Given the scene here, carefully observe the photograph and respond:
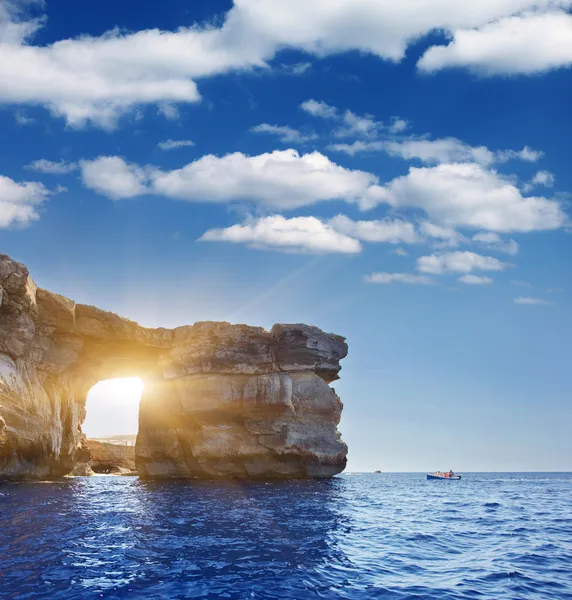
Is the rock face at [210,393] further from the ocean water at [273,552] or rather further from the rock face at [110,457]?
the rock face at [110,457]

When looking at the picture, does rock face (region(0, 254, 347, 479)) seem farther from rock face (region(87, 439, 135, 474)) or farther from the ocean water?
rock face (region(87, 439, 135, 474))

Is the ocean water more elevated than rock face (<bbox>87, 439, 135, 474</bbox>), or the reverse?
the ocean water

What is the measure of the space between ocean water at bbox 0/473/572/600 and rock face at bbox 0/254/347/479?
67.2ft

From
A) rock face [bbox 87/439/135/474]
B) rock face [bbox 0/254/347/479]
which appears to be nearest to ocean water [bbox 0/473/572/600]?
rock face [bbox 0/254/347/479]

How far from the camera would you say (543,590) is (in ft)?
40.4

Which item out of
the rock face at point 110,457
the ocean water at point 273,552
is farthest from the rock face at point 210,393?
the rock face at point 110,457

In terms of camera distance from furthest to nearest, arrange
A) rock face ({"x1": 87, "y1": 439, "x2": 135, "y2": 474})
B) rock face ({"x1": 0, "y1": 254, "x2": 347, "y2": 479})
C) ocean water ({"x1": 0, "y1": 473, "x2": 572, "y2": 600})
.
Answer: rock face ({"x1": 87, "y1": 439, "x2": 135, "y2": 474}) → rock face ({"x1": 0, "y1": 254, "x2": 347, "y2": 479}) → ocean water ({"x1": 0, "y1": 473, "x2": 572, "y2": 600})

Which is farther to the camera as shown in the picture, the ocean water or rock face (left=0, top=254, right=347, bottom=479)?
rock face (left=0, top=254, right=347, bottom=479)

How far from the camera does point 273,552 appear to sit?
52.2ft

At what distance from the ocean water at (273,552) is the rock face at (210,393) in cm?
2047

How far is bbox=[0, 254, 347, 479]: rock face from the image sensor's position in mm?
46841

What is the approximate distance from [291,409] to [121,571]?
36.7 metres

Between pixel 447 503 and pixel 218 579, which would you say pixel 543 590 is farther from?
pixel 447 503

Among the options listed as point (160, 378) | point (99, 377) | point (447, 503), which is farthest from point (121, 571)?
point (99, 377)
